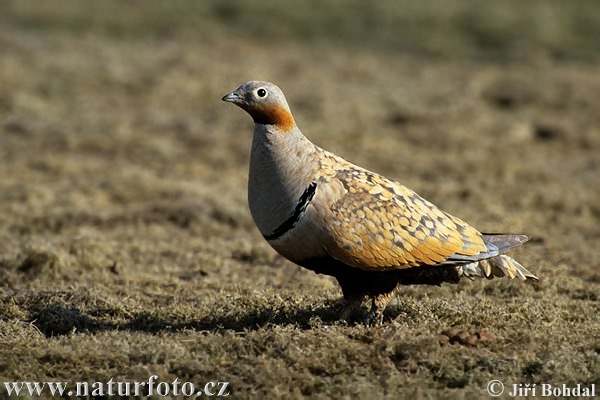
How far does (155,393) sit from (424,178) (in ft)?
29.0

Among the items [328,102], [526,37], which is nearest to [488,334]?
[328,102]

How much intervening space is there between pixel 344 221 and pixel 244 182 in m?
7.64

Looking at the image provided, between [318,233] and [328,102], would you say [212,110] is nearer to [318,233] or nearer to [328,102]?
[328,102]

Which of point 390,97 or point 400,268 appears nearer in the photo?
point 400,268

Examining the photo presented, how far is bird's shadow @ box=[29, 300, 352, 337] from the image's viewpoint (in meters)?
6.20

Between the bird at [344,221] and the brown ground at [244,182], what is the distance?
0.34 meters

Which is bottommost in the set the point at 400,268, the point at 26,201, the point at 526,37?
the point at 26,201

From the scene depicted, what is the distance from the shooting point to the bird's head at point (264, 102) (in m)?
5.83

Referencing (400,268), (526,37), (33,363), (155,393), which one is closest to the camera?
(155,393)

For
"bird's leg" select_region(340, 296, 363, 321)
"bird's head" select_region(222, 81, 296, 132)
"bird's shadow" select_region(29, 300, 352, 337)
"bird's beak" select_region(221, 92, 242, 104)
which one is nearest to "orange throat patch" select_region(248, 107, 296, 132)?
"bird's head" select_region(222, 81, 296, 132)

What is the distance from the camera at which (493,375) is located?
5.09m

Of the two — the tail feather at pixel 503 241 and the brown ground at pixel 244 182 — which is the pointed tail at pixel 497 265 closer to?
the tail feather at pixel 503 241

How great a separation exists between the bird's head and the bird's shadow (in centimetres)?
134

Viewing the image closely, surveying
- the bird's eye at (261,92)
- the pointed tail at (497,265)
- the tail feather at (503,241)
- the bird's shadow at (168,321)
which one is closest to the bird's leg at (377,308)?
the bird's shadow at (168,321)
